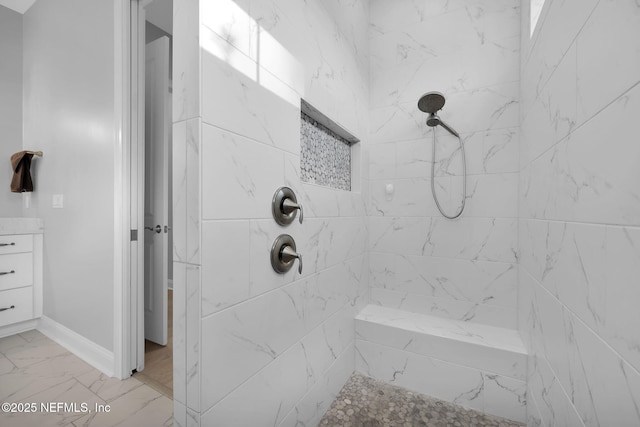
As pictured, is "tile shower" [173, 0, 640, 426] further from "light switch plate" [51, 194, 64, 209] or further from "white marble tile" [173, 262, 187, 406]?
"light switch plate" [51, 194, 64, 209]

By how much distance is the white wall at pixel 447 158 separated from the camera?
67.6 inches

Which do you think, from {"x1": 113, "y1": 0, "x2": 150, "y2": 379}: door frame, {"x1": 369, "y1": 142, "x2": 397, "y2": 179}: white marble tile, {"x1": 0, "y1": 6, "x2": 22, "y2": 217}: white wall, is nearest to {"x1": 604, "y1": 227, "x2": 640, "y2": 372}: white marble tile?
{"x1": 369, "y1": 142, "x2": 397, "y2": 179}: white marble tile

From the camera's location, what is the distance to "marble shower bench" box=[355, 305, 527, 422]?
4.74ft

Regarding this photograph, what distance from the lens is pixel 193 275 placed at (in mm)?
744

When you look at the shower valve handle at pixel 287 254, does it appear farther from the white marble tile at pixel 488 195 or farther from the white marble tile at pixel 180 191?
the white marble tile at pixel 488 195

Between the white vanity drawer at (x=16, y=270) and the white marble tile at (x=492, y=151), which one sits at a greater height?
the white marble tile at (x=492, y=151)

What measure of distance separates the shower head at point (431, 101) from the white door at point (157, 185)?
1792 millimetres

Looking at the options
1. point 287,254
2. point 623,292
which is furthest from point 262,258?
point 623,292

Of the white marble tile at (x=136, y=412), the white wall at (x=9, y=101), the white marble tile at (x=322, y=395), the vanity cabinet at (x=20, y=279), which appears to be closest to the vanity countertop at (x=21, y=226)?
the vanity cabinet at (x=20, y=279)

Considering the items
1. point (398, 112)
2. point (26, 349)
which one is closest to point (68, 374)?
point (26, 349)

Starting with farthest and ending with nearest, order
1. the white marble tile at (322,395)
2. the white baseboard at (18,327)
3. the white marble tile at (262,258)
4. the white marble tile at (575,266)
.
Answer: the white baseboard at (18,327), the white marble tile at (322,395), the white marble tile at (262,258), the white marble tile at (575,266)

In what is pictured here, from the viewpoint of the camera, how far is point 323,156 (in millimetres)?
1574

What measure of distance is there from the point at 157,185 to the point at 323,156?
4.31 ft

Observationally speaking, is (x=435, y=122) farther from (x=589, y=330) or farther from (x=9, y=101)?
(x=9, y=101)
